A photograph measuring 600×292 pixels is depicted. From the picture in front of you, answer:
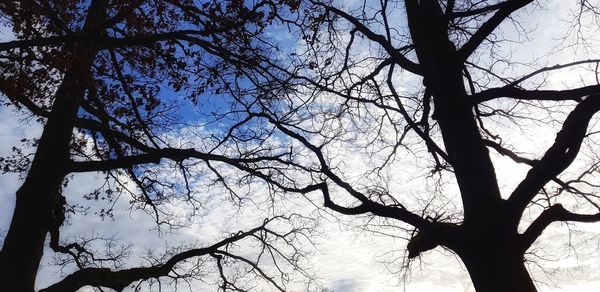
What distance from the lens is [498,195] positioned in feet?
15.5

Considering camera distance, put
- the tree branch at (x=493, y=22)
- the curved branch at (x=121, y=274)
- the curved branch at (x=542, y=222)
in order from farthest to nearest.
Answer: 1. the curved branch at (x=121, y=274)
2. the tree branch at (x=493, y=22)
3. the curved branch at (x=542, y=222)

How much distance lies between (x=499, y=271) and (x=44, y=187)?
6.21 metres

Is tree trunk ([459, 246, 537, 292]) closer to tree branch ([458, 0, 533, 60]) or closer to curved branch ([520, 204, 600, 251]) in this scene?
curved branch ([520, 204, 600, 251])

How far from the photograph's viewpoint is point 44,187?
6.48 meters

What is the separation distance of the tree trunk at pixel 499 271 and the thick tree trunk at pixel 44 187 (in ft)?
16.2

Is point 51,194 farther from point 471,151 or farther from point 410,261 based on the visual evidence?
point 471,151

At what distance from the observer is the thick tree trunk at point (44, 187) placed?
5828mm

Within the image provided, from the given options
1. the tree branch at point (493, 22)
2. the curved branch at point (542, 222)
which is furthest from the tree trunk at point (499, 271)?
the tree branch at point (493, 22)

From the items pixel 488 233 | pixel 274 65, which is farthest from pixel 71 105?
pixel 488 233

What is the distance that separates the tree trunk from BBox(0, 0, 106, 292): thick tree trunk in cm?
495

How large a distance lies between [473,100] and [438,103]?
1.43 feet

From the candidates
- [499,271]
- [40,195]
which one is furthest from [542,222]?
[40,195]

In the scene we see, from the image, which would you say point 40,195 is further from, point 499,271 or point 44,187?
point 499,271

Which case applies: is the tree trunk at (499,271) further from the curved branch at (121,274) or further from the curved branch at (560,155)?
the curved branch at (121,274)
